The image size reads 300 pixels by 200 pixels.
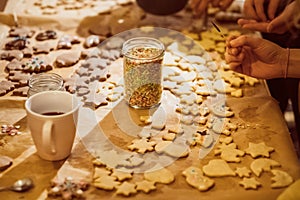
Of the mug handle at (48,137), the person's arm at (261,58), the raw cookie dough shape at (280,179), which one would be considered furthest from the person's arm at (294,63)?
the mug handle at (48,137)

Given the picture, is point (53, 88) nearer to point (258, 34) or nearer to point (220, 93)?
point (220, 93)

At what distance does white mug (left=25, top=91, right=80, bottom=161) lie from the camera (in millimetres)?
1132

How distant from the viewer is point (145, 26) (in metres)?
1.89

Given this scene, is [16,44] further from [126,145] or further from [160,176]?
[160,176]

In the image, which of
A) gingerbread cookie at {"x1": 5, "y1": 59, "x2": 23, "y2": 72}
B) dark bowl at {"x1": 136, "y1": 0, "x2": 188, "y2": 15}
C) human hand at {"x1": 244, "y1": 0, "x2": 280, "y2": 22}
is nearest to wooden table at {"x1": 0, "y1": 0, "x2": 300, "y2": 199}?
gingerbread cookie at {"x1": 5, "y1": 59, "x2": 23, "y2": 72}

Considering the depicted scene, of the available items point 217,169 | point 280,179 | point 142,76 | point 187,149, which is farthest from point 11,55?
point 280,179

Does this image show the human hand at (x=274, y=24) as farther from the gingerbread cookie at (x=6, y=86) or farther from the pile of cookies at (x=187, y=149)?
the gingerbread cookie at (x=6, y=86)

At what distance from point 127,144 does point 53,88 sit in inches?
11.4

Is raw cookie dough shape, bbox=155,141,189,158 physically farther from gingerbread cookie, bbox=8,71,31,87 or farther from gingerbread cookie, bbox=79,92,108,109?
gingerbread cookie, bbox=8,71,31,87

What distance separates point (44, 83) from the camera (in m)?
1.41

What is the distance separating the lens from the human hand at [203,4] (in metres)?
1.79

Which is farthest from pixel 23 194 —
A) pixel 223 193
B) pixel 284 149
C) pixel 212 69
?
pixel 212 69

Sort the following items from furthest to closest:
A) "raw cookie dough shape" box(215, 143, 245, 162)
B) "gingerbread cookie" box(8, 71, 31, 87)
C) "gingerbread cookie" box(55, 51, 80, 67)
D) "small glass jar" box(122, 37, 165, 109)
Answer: "gingerbread cookie" box(55, 51, 80, 67) < "gingerbread cookie" box(8, 71, 31, 87) < "small glass jar" box(122, 37, 165, 109) < "raw cookie dough shape" box(215, 143, 245, 162)

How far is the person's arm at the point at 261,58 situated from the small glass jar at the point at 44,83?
492 millimetres
